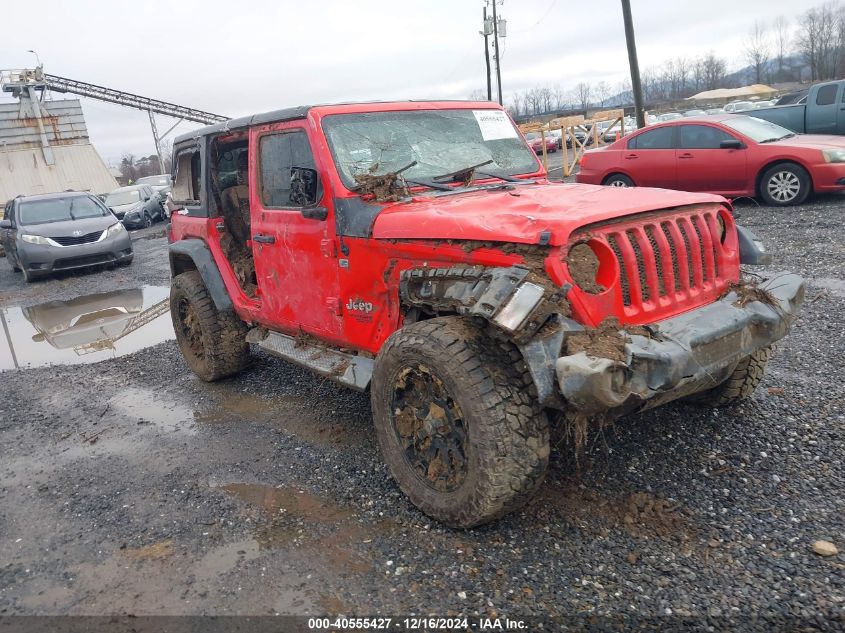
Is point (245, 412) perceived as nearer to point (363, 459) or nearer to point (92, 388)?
point (363, 459)

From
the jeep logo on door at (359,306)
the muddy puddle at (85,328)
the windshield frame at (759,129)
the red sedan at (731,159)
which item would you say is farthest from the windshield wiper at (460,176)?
the windshield frame at (759,129)

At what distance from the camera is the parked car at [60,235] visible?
11.4m

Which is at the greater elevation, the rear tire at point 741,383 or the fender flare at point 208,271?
the fender flare at point 208,271

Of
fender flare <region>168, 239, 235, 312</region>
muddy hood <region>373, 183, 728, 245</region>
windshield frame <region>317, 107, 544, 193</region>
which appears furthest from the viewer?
fender flare <region>168, 239, 235, 312</region>

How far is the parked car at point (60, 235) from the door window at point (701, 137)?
10.3 metres

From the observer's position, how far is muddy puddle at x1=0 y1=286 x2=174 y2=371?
22.7 ft

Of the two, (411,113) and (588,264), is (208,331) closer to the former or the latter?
(411,113)

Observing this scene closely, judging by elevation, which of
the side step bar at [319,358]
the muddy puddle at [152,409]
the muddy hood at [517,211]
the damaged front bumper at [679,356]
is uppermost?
the muddy hood at [517,211]

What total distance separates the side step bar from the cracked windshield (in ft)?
3.51

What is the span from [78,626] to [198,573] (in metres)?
0.49

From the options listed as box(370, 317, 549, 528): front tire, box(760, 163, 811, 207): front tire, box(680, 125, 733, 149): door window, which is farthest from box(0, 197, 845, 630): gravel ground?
box(680, 125, 733, 149): door window

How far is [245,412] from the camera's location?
4.84 metres

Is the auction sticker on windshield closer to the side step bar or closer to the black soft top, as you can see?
the black soft top

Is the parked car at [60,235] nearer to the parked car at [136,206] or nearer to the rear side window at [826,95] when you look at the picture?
the parked car at [136,206]
